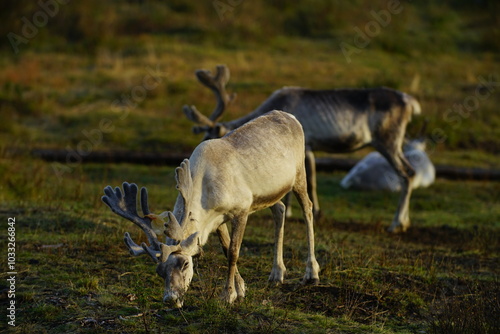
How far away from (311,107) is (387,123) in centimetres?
124

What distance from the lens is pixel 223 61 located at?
23125mm

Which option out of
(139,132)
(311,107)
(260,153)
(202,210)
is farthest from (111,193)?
(139,132)

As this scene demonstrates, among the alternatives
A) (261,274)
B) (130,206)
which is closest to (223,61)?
(261,274)

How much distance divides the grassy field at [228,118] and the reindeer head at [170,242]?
438mm

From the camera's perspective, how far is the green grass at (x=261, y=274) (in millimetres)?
6102

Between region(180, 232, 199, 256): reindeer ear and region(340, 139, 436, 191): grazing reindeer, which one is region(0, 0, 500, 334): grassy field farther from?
region(180, 232, 199, 256): reindeer ear

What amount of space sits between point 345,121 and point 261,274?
434 centimetres

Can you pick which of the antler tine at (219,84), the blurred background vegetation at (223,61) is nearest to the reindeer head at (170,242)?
the antler tine at (219,84)

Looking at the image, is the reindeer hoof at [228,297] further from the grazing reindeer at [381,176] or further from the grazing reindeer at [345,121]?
the grazing reindeer at [381,176]

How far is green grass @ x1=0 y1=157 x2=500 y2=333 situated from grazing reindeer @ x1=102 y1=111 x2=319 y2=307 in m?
0.39

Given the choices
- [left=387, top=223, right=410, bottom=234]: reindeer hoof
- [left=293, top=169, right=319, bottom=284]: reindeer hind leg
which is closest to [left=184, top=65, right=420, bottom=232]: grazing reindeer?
[left=387, top=223, right=410, bottom=234]: reindeer hoof

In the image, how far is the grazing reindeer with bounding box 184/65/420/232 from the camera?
36.9 feet

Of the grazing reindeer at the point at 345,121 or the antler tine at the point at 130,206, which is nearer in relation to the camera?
the antler tine at the point at 130,206

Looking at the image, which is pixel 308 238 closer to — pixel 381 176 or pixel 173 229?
pixel 173 229
